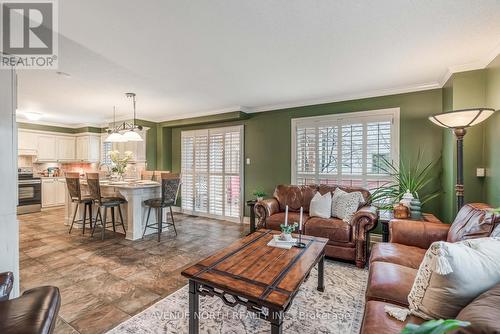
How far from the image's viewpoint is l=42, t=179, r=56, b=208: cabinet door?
6.44 metres

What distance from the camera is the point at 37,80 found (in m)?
3.43

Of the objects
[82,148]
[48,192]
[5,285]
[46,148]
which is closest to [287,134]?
[5,285]

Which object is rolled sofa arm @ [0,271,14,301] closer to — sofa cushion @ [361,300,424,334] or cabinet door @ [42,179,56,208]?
sofa cushion @ [361,300,424,334]

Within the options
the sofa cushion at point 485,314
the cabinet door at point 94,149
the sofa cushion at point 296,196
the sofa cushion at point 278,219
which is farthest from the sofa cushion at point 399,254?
the cabinet door at point 94,149

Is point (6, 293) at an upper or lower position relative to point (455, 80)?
lower

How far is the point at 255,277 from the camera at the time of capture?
5.22 feet

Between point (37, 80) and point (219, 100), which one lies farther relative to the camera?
point (219, 100)

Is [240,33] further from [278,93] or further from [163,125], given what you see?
[163,125]

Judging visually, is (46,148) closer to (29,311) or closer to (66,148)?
(66,148)

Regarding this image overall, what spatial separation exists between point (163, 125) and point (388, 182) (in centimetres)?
546

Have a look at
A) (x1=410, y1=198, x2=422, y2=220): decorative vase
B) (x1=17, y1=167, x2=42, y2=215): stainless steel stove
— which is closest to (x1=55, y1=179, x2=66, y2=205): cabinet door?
(x1=17, y1=167, x2=42, y2=215): stainless steel stove

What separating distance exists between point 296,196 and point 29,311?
3.48 m

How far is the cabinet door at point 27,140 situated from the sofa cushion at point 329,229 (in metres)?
7.63

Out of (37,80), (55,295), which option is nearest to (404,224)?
(55,295)
